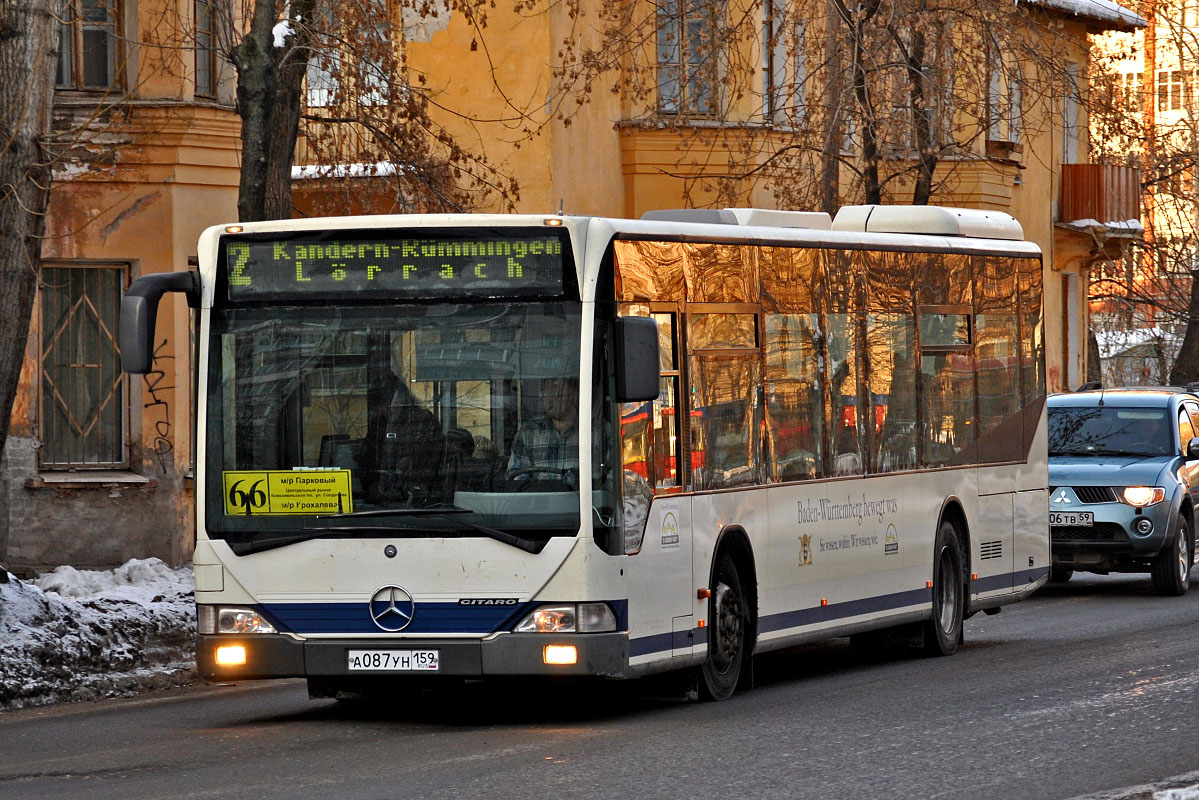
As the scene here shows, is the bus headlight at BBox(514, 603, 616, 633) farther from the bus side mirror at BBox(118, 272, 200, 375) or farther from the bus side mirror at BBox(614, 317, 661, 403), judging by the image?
the bus side mirror at BBox(118, 272, 200, 375)

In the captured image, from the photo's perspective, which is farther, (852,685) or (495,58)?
(495,58)

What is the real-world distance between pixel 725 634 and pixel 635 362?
2.21 meters

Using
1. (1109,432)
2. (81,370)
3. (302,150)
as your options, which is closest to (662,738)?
(1109,432)

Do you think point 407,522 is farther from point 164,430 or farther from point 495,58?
point 495,58

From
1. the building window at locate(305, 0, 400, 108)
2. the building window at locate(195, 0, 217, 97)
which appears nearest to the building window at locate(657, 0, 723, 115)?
the building window at locate(195, 0, 217, 97)

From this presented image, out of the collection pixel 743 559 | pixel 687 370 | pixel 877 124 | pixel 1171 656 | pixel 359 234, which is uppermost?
pixel 877 124

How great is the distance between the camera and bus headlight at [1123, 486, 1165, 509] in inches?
777

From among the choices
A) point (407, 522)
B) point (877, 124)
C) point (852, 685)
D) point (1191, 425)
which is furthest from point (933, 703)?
point (877, 124)

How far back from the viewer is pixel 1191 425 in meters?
21.3

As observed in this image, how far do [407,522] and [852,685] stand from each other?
3.64 metres

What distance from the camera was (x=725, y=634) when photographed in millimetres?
11891

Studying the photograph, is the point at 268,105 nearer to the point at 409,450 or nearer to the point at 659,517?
the point at 409,450

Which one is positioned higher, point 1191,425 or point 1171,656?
point 1191,425

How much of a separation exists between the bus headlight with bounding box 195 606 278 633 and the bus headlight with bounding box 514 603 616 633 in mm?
1387
